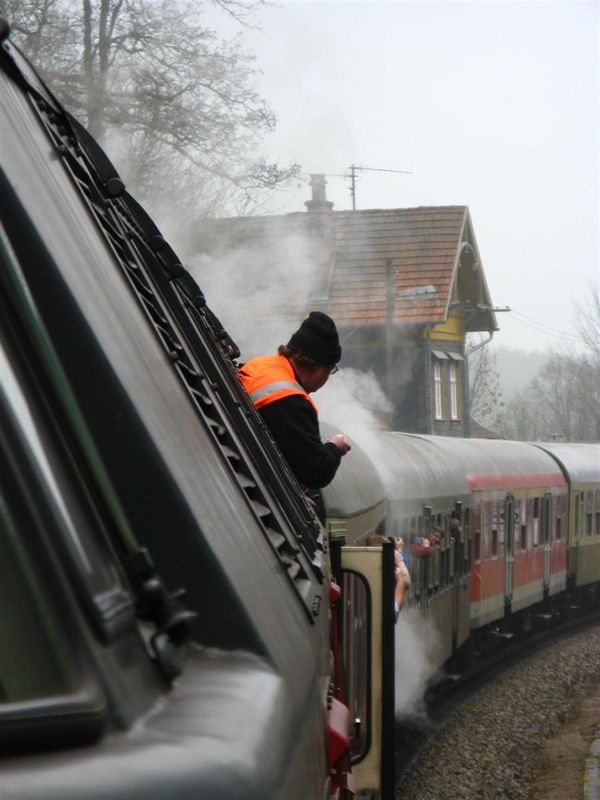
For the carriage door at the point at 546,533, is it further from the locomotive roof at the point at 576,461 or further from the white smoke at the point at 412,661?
the white smoke at the point at 412,661

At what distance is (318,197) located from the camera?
32.0 metres

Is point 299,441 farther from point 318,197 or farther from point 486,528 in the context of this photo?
point 318,197

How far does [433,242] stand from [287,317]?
1296 centimetres

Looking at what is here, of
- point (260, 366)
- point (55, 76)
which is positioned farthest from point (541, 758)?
point (55, 76)

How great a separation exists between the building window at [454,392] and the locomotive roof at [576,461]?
735 centimetres

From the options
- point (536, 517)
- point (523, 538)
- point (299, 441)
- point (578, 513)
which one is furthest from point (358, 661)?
point (578, 513)

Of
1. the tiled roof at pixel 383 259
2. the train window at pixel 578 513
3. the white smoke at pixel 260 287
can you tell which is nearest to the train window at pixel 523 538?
the white smoke at pixel 260 287

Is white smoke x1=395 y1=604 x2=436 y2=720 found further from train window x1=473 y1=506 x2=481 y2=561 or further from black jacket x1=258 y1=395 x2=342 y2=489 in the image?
black jacket x1=258 y1=395 x2=342 y2=489

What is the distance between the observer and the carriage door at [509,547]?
17.8 m

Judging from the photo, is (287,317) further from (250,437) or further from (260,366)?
(250,437)

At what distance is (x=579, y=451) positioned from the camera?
2553 centimetres

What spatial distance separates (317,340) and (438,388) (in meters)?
29.3

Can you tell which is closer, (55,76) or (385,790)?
(385,790)

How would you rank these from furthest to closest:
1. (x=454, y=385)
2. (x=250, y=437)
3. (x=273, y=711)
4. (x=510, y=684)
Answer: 1. (x=454, y=385)
2. (x=510, y=684)
3. (x=250, y=437)
4. (x=273, y=711)
